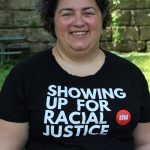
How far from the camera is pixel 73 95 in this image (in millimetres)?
2188

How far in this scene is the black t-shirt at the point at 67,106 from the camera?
2.15m

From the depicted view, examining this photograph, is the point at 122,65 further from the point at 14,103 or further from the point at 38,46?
the point at 38,46

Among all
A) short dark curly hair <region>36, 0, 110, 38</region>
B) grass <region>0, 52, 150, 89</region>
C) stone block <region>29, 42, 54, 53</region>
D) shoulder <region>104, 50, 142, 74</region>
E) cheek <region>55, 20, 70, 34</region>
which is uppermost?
short dark curly hair <region>36, 0, 110, 38</region>

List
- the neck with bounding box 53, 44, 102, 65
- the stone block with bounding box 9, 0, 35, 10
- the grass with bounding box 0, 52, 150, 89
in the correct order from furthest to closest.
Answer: the stone block with bounding box 9, 0, 35, 10 → the grass with bounding box 0, 52, 150, 89 → the neck with bounding box 53, 44, 102, 65

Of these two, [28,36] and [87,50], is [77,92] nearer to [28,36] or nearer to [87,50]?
[87,50]

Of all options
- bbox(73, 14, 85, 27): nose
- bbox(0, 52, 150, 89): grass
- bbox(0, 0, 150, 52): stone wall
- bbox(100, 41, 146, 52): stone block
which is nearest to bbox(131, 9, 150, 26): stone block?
bbox(0, 0, 150, 52): stone wall

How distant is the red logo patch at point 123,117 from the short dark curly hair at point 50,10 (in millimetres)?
455

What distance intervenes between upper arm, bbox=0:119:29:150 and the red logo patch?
1.30ft

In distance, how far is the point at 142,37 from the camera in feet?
29.1

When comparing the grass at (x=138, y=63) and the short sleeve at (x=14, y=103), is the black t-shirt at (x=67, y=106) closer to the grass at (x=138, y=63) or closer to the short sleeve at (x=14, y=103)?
the short sleeve at (x=14, y=103)

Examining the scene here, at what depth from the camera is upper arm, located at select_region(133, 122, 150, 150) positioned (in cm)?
237

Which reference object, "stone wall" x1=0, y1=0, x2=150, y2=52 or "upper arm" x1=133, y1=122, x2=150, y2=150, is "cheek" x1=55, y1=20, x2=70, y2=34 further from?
"stone wall" x1=0, y1=0, x2=150, y2=52

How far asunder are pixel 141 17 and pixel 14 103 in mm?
6879

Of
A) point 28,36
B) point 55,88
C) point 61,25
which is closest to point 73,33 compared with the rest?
point 61,25
